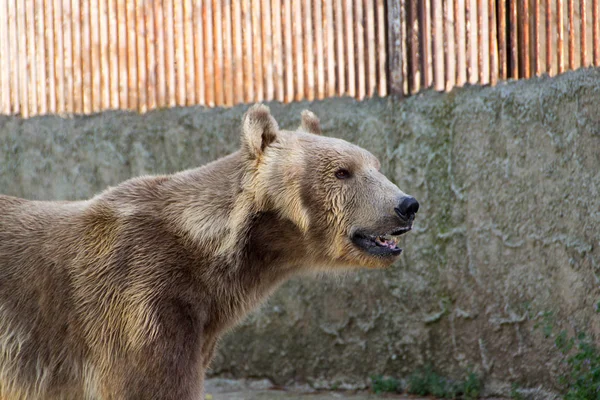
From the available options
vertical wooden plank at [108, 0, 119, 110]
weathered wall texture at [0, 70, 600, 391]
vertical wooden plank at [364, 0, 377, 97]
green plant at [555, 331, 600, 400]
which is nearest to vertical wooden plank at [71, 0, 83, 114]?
vertical wooden plank at [108, 0, 119, 110]

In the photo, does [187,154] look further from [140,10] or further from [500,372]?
[500,372]

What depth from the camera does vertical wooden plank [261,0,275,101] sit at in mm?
6355

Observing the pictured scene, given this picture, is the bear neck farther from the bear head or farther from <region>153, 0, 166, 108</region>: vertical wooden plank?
<region>153, 0, 166, 108</region>: vertical wooden plank

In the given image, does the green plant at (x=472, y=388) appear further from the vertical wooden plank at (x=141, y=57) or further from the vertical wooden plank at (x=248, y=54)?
the vertical wooden plank at (x=141, y=57)

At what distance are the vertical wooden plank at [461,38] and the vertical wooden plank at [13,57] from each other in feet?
12.8

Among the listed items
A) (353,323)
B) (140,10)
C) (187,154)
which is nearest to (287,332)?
(353,323)

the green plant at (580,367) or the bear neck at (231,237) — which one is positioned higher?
the bear neck at (231,237)

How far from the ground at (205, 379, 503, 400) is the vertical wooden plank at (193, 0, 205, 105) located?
2.24m

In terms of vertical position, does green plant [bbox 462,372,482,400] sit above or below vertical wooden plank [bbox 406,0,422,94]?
below

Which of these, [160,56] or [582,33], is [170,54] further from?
[582,33]

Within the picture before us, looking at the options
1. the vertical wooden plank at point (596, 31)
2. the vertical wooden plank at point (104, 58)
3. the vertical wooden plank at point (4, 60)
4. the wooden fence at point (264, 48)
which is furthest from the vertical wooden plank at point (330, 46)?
the vertical wooden plank at point (4, 60)

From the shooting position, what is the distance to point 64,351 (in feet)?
11.9

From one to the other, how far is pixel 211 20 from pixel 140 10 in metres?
0.67

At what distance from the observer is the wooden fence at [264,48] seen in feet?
18.2
